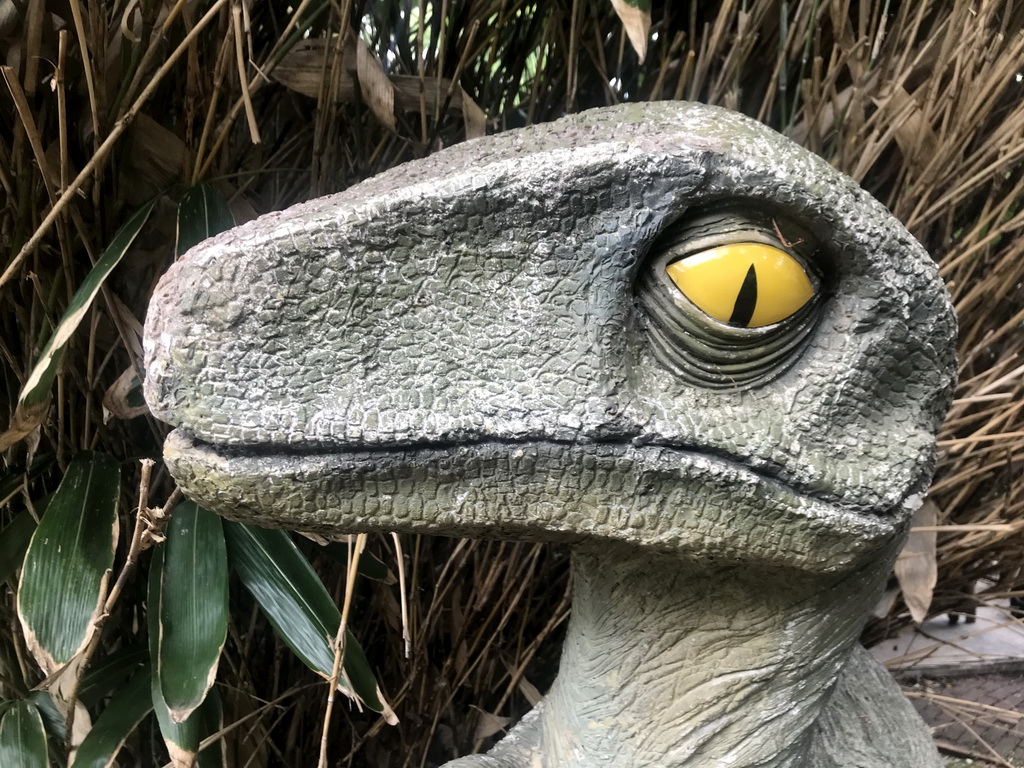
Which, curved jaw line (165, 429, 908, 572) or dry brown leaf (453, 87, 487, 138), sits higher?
dry brown leaf (453, 87, 487, 138)

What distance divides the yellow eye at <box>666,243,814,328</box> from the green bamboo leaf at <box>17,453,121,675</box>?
626 mm

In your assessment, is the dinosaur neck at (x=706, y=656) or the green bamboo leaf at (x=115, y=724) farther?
the green bamboo leaf at (x=115, y=724)

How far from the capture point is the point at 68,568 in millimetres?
787

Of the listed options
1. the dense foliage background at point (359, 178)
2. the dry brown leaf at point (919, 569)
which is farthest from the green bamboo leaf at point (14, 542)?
the dry brown leaf at point (919, 569)

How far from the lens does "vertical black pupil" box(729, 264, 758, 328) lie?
0.41 metres

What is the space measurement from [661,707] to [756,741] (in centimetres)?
7

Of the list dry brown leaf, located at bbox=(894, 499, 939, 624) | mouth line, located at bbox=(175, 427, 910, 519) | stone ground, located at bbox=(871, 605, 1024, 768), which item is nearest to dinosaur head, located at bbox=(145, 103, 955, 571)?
mouth line, located at bbox=(175, 427, 910, 519)

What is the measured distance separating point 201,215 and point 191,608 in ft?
1.43

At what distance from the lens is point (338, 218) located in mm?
406

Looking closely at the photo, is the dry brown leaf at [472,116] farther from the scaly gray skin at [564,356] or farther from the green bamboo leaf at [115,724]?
the green bamboo leaf at [115,724]

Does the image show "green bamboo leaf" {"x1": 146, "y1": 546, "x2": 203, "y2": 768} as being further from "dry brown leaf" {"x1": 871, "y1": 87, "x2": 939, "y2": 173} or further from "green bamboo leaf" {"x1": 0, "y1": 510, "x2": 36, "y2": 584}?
"dry brown leaf" {"x1": 871, "y1": 87, "x2": 939, "y2": 173}

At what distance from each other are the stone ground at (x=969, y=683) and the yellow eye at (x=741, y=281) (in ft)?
3.74

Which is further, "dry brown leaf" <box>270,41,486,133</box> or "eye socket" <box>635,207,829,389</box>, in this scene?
"dry brown leaf" <box>270,41,486,133</box>

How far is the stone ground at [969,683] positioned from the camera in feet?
4.17
